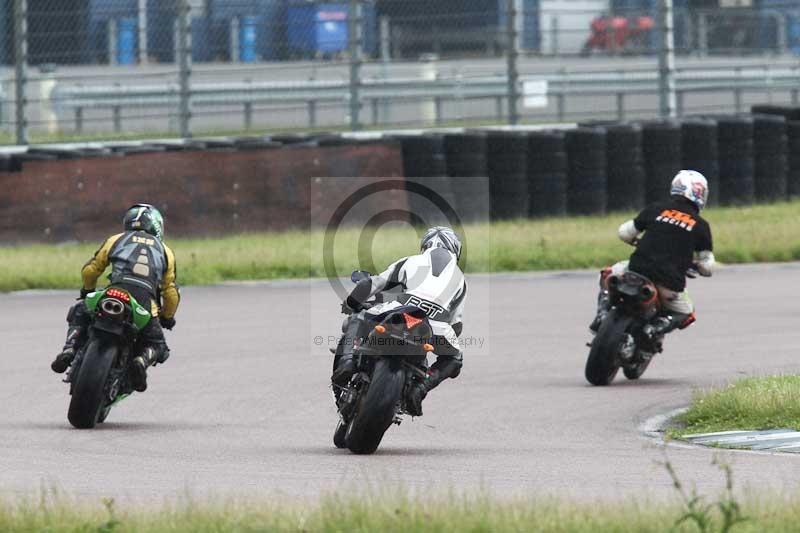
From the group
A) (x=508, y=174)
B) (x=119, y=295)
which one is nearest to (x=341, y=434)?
(x=119, y=295)

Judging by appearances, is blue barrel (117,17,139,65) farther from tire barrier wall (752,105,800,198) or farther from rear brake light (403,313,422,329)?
rear brake light (403,313,422,329)

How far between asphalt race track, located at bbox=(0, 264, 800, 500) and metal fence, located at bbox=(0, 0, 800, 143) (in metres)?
3.80

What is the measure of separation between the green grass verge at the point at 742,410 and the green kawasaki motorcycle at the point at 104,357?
3.18 m

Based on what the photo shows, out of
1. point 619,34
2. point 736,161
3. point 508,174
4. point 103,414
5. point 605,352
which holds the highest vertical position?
point 619,34

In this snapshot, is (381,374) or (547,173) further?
(547,173)

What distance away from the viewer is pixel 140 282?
1055 centimetres

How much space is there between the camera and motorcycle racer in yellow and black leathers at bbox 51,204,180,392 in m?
10.4

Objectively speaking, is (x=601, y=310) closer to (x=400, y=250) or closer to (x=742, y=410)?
(x=742, y=410)

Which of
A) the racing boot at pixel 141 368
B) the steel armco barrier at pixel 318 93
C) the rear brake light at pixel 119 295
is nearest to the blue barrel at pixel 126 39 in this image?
the steel armco barrier at pixel 318 93

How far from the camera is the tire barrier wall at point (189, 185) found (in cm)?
1855

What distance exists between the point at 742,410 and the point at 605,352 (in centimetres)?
197

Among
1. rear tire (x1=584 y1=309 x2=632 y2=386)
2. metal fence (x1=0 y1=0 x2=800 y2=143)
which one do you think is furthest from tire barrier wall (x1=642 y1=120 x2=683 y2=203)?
rear tire (x1=584 y1=309 x2=632 y2=386)

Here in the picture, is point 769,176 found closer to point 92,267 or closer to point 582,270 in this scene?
point 582,270

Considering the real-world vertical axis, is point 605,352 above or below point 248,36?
below
